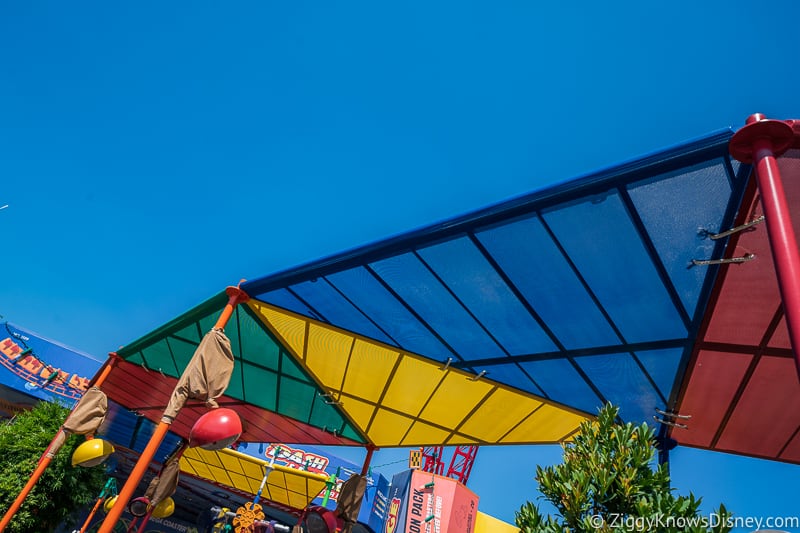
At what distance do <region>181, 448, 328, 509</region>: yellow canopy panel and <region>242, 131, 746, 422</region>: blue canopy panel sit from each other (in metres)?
13.7

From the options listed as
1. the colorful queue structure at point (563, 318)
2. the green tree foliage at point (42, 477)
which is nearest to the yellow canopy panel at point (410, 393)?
the colorful queue structure at point (563, 318)

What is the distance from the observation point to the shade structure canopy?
183 inches

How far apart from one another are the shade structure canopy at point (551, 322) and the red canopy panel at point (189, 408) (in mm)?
1005

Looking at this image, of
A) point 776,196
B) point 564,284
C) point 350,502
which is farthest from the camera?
point 350,502

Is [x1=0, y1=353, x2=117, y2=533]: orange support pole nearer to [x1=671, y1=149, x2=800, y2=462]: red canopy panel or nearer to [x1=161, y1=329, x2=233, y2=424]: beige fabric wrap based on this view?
[x1=161, y1=329, x2=233, y2=424]: beige fabric wrap

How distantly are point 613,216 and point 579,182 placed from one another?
2.04 ft

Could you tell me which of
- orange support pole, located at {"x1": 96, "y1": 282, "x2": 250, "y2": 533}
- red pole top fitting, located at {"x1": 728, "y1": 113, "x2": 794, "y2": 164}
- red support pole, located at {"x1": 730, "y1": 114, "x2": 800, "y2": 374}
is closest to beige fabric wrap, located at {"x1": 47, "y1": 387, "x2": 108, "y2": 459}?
orange support pole, located at {"x1": 96, "y1": 282, "x2": 250, "y2": 533}

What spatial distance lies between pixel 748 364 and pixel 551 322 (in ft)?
9.39

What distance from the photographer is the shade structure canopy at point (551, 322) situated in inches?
183

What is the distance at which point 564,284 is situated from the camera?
Result: 5730 mm

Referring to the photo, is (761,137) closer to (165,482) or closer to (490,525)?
(165,482)

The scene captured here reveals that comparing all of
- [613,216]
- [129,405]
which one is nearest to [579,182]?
[613,216]

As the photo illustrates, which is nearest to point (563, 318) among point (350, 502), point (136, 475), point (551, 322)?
point (551, 322)

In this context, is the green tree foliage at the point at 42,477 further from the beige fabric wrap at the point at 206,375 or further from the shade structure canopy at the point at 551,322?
the beige fabric wrap at the point at 206,375
